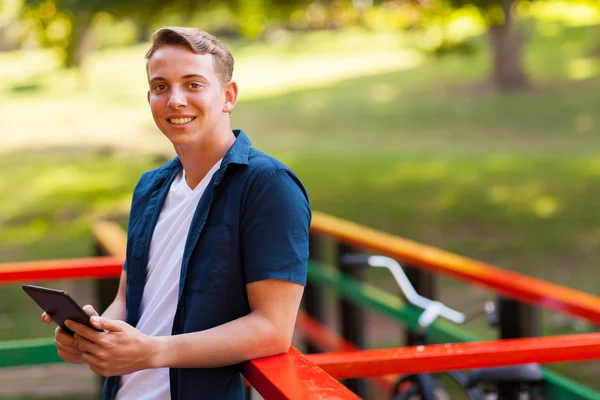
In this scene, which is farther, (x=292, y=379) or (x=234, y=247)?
(x=234, y=247)

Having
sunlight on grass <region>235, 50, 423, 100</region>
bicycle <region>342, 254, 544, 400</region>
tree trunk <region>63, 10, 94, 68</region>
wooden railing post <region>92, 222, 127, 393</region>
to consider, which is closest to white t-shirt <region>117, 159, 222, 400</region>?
bicycle <region>342, 254, 544, 400</region>

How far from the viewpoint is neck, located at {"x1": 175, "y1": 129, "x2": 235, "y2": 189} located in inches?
78.9

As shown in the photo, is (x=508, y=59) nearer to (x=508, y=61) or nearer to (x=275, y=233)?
(x=508, y=61)

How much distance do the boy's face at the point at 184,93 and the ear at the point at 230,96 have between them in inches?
1.6

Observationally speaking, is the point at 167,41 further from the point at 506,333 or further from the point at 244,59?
the point at 244,59

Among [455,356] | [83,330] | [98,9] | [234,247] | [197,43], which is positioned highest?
[98,9]

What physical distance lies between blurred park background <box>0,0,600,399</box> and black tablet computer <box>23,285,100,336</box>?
4821 millimetres

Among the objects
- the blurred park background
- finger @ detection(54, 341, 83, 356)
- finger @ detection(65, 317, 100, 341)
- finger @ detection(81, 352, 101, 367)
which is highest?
finger @ detection(65, 317, 100, 341)

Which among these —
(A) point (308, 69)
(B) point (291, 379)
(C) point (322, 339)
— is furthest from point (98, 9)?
(A) point (308, 69)

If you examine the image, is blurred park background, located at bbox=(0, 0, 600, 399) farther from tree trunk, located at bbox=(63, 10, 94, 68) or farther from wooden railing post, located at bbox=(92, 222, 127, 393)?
wooden railing post, located at bbox=(92, 222, 127, 393)

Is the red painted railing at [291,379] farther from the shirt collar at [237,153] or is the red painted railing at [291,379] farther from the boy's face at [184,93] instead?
the boy's face at [184,93]

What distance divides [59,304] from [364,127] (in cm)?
2168

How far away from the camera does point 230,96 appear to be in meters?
2.04

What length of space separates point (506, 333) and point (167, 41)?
72.0 inches
